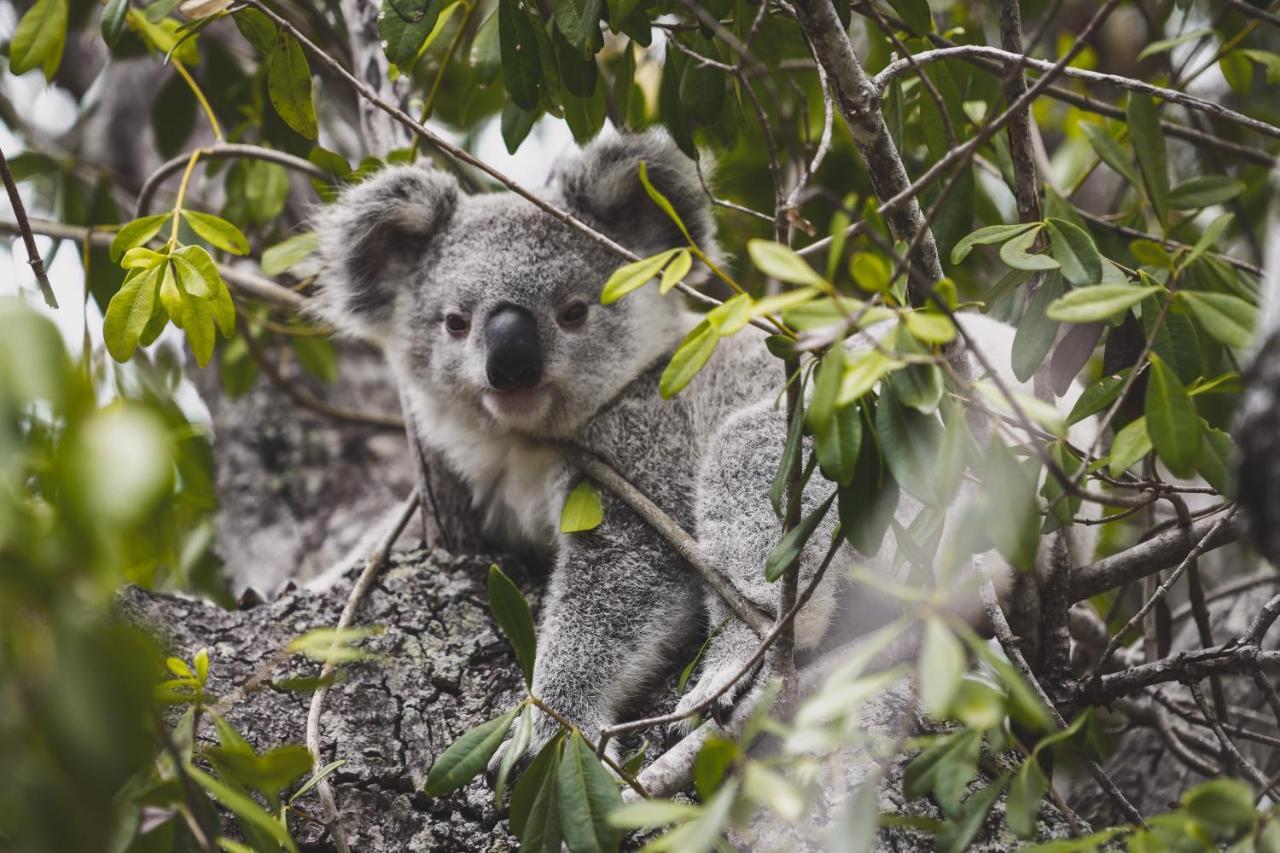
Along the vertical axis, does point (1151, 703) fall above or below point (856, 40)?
below

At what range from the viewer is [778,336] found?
1.92 m

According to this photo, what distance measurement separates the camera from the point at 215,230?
2805mm

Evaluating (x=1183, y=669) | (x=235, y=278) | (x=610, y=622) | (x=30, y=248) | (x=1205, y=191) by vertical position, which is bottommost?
(x=610, y=622)

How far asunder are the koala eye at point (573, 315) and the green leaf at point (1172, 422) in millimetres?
2163

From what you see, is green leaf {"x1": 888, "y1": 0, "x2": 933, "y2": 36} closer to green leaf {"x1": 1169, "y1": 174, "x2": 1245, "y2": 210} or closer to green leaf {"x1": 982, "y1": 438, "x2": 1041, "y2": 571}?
green leaf {"x1": 1169, "y1": 174, "x2": 1245, "y2": 210}

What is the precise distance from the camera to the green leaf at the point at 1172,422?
65.8 inches

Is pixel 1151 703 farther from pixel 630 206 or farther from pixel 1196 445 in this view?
pixel 630 206

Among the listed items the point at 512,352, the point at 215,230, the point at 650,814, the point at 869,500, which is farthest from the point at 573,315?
the point at 650,814

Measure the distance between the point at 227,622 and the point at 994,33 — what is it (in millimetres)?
4635

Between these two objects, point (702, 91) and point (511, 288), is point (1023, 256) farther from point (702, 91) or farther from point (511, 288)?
point (511, 288)

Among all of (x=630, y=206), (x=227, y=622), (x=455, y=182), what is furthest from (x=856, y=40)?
(x=227, y=622)

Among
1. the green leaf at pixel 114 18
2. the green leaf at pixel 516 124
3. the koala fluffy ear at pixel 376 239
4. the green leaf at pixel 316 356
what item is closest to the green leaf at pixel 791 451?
the green leaf at pixel 516 124

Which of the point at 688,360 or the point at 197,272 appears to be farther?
A: the point at 197,272

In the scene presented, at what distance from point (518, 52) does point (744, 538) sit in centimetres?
141
